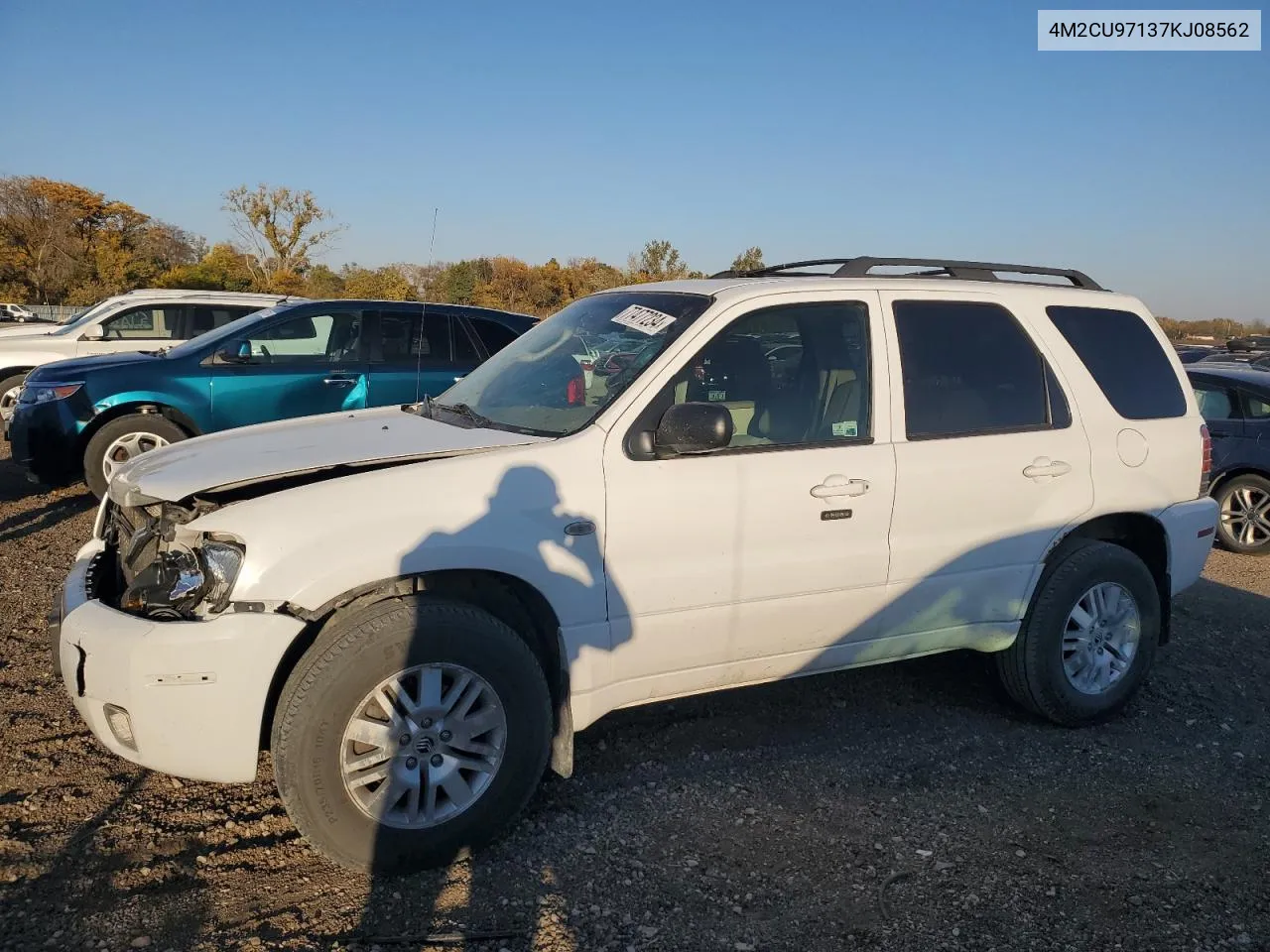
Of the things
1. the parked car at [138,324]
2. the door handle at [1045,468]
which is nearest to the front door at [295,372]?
the parked car at [138,324]

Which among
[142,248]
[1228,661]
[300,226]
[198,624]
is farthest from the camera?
[142,248]

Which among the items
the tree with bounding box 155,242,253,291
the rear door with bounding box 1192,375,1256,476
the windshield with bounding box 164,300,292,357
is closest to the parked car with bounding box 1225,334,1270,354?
the rear door with bounding box 1192,375,1256,476

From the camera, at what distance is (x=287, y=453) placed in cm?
338

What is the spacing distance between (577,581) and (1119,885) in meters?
2.08

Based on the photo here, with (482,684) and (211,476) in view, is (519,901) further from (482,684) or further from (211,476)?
(211,476)

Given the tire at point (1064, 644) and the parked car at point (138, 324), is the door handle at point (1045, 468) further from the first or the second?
the parked car at point (138, 324)

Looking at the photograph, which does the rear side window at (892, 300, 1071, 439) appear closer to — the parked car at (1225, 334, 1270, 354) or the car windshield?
the car windshield

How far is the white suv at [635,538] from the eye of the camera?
291 centimetres

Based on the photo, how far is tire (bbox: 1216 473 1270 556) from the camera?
846 cm

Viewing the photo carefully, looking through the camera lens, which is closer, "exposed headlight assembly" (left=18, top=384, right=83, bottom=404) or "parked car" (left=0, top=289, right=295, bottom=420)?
"exposed headlight assembly" (left=18, top=384, right=83, bottom=404)

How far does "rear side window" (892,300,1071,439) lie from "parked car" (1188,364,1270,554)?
17.5ft

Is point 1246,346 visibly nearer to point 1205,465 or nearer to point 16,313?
point 1205,465

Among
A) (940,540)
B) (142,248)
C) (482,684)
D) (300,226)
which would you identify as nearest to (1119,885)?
(940,540)

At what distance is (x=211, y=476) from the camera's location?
3.14 metres
